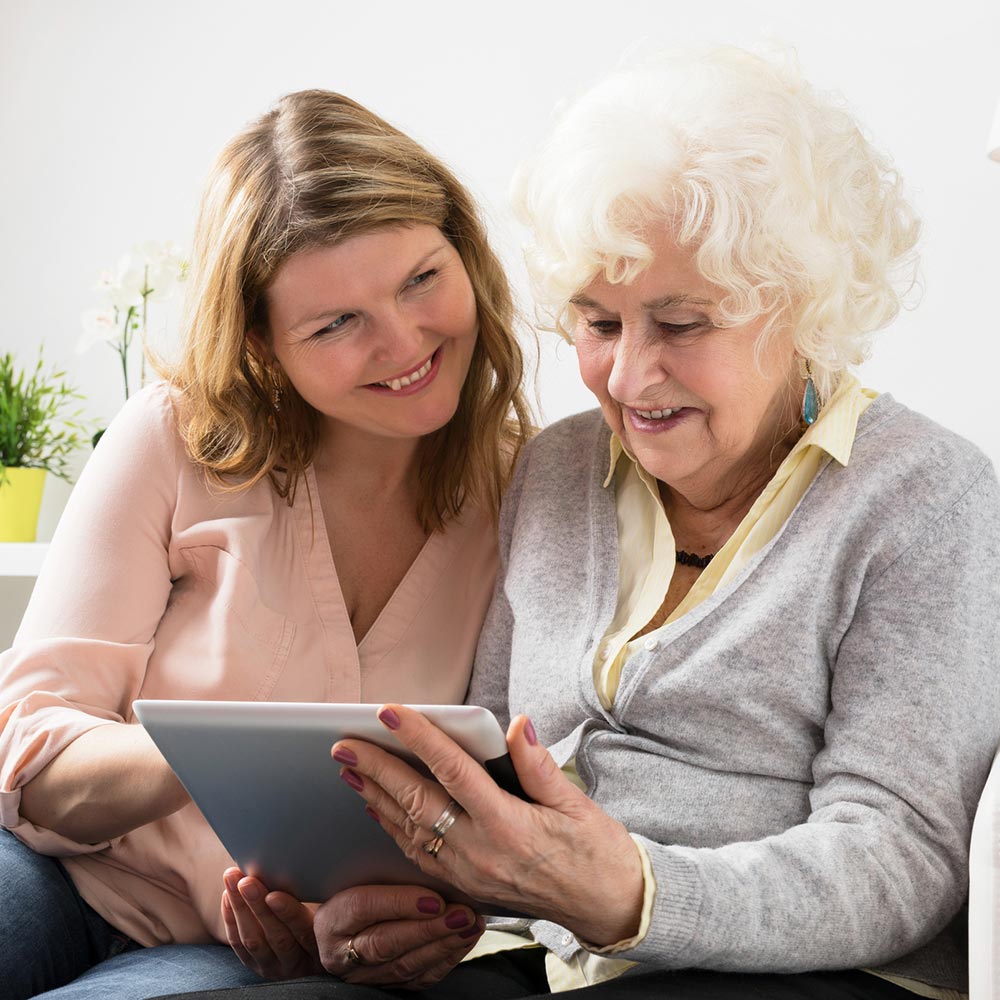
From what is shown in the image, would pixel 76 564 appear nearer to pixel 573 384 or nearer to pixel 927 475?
pixel 927 475

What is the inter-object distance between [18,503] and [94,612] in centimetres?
113

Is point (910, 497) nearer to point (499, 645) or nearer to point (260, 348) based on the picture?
point (499, 645)

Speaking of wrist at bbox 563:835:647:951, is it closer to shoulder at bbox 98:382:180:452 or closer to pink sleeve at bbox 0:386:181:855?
pink sleeve at bbox 0:386:181:855

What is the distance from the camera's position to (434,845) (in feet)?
3.47

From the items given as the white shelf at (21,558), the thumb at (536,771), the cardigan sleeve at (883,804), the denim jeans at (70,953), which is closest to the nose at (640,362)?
the cardigan sleeve at (883,804)

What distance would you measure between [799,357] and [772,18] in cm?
100

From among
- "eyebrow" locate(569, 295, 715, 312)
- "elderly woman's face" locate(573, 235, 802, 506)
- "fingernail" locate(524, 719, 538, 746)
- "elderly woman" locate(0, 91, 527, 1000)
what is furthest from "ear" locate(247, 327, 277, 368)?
"fingernail" locate(524, 719, 538, 746)

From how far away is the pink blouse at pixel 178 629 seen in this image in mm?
1438

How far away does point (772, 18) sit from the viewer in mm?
2076

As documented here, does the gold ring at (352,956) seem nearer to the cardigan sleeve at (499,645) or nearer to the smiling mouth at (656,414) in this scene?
the cardigan sleeve at (499,645)

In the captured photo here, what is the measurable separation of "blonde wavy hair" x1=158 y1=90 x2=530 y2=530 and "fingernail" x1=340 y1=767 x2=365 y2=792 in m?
0.60

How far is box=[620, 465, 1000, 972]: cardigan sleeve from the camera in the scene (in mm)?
1051

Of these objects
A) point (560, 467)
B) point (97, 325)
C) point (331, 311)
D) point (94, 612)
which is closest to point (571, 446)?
point (560, 467)

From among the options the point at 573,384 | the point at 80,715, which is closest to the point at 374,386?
the point at 80,715
